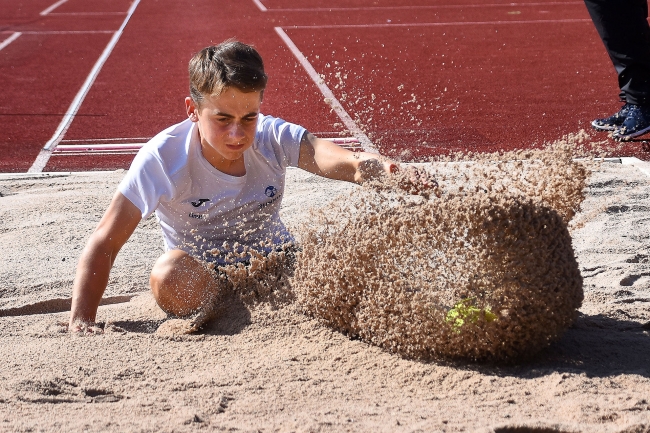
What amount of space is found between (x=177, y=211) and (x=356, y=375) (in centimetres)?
101

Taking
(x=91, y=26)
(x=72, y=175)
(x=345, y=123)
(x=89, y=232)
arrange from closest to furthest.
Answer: (x=89, y=232) → (x=72, y=175) → (x=345, y=123) → (x=91, y=26)

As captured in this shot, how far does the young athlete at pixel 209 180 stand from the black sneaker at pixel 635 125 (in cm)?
299

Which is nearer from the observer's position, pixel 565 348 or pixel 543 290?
pixel 543 290

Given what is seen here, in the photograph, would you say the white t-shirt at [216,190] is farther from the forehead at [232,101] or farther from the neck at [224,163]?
the forehead at [232,101]

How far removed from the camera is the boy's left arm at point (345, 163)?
2.80m

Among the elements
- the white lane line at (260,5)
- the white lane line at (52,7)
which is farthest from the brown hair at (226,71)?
the white lane line at (52,7)

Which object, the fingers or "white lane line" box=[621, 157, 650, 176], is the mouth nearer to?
the fingers

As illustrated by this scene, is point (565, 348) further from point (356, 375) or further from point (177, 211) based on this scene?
point (177, 211)

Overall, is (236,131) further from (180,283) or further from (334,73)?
(334,73)

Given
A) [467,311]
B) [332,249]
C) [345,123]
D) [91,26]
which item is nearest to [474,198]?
[467,311]

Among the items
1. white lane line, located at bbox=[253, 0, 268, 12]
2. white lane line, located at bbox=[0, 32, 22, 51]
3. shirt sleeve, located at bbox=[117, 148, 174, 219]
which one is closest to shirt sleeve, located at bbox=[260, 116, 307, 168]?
shirt sleeve, located at bbox=[117, 148, 174, 219]

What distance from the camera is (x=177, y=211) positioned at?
9.85 ft

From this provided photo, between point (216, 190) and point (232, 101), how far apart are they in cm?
36

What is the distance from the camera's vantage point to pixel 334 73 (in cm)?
830
